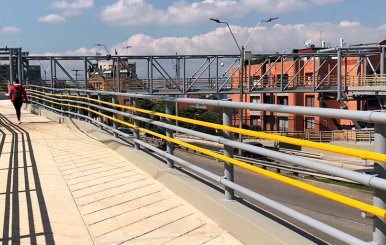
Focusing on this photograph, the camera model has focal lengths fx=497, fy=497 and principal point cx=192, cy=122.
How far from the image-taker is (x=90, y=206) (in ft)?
19.9

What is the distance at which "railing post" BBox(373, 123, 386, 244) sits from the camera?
3.06 meters

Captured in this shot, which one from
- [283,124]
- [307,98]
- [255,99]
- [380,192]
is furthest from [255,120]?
[380,192]

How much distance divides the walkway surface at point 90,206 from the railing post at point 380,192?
1.73 metres

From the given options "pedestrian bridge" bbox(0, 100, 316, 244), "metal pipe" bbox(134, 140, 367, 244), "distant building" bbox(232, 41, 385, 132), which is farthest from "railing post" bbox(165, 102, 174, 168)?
"distant building" bbox(232, 41, 385, 132)

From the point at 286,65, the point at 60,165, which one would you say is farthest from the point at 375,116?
the point at 286,65

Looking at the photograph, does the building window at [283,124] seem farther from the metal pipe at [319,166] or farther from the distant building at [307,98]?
the metal pipe at [319,166]

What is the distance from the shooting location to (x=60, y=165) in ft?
29.0

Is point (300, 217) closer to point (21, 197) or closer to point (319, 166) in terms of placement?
point (319, 166)

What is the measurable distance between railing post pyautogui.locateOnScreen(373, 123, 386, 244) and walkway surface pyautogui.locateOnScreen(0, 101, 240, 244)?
1.73 m

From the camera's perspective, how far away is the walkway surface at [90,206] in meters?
4.86

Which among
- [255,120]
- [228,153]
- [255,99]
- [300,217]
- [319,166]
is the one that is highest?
[319,166]

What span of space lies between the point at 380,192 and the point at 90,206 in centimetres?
387

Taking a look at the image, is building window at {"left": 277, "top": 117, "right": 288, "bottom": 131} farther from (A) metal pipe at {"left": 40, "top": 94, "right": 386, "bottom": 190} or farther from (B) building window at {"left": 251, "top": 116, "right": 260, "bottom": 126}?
(A) metal pipe at {"left": 40, "top": 94, "right": 386, "bottom": 190}

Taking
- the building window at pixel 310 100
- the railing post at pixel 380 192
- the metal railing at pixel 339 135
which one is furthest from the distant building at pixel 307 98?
the railing post at pixel 380 192
